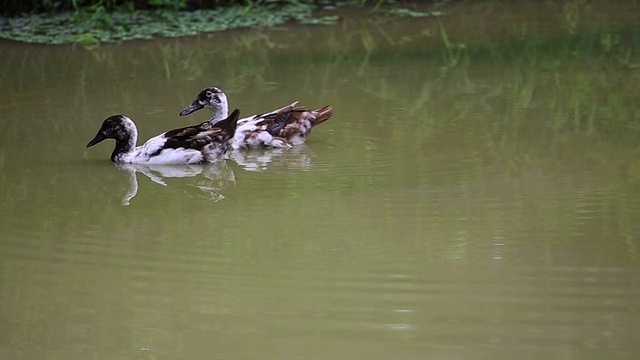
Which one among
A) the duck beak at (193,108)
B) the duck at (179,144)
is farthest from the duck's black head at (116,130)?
the duck beak at (193,108)

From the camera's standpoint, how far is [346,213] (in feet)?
21.8

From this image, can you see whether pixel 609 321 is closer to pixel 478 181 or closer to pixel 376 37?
pixel 478 181

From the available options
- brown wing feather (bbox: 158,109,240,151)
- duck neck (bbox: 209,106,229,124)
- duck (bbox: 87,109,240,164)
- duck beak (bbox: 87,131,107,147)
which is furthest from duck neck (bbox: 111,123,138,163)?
duck neck (bbox: 209,106,229,124)

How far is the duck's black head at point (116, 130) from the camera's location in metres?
8.43

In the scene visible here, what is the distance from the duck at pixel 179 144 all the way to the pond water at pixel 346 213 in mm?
105

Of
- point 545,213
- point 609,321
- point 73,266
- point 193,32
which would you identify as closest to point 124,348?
point 73,266

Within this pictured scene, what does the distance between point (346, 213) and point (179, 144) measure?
6.64ft

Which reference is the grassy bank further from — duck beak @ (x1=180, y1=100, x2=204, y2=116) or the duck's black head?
the duck's black head

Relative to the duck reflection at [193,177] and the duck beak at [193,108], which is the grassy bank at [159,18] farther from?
the duck reflection at [193,177]

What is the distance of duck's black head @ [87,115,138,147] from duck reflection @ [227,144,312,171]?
2.36 feet

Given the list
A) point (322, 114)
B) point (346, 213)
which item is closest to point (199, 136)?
point (322, 114)

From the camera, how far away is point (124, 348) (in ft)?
16.5

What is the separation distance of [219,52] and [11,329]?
22.7ft

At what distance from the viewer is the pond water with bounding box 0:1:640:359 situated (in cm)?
509
